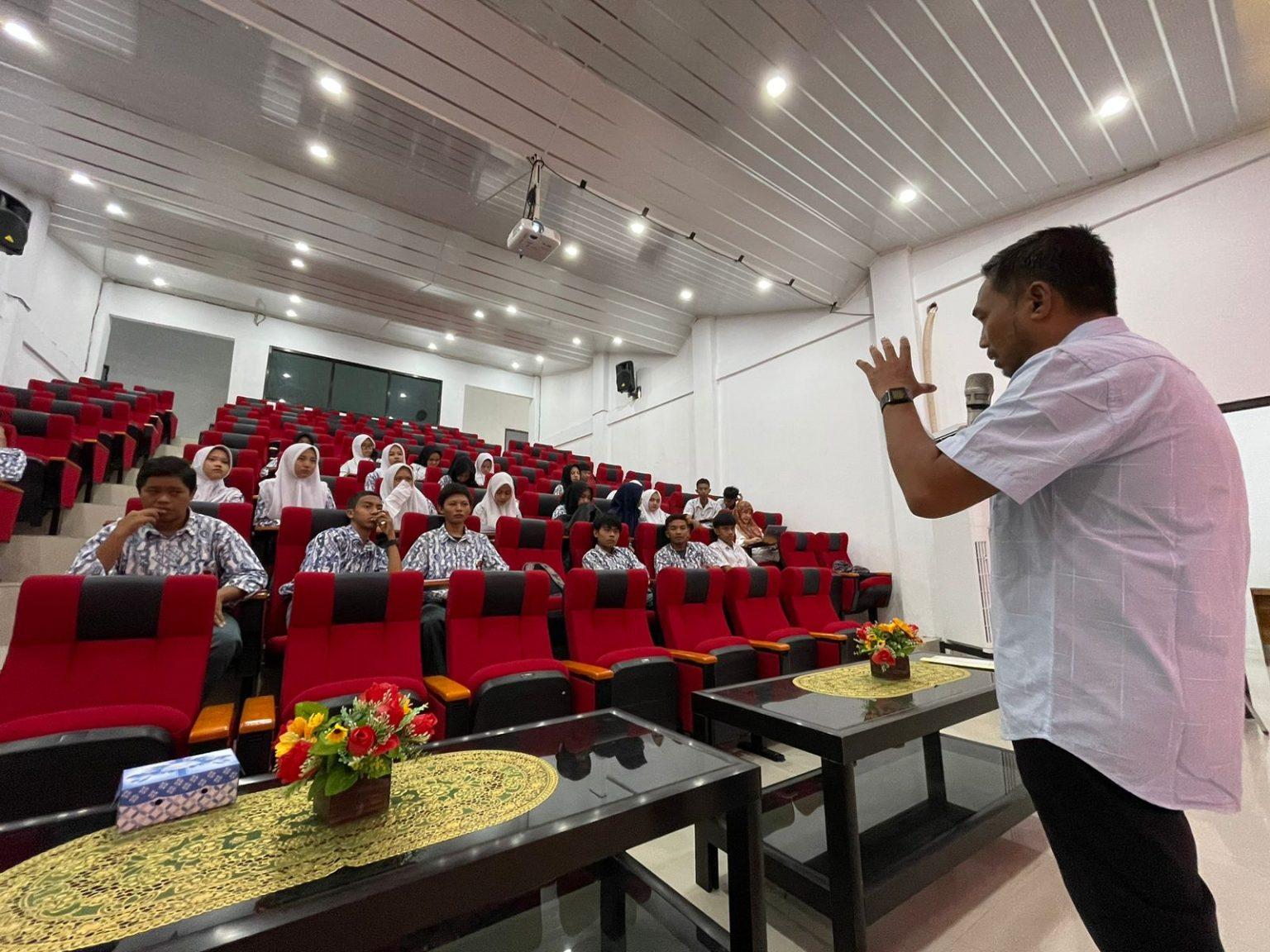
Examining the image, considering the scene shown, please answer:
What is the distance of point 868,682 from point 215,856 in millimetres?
1851

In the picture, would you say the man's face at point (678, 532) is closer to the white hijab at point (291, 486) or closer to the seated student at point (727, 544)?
the seated student at point (727, 544)

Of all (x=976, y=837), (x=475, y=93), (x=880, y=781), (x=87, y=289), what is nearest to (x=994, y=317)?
(x=976, y=837)

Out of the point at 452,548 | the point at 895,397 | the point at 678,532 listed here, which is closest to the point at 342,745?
the point at 895,397

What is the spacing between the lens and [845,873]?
3.92ft

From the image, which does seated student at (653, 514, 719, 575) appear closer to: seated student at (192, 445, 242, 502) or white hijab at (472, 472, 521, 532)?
white hijab at (472, 472, 521, 532)

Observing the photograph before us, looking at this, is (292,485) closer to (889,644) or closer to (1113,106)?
(889,644)

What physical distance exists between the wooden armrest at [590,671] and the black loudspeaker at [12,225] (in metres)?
6.78

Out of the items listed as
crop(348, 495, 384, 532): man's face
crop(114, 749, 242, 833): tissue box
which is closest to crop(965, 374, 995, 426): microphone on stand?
crop(114, 749, 242, 833): tissue box

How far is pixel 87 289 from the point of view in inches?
285

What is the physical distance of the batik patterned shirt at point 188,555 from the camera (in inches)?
75.3

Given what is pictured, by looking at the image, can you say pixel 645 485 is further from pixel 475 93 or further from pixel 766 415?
pixel 475 93

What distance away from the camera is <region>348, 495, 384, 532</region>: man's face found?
2.57 m

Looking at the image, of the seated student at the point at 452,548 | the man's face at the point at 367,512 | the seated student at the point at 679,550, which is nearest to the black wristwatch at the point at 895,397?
the seated student at the point at 452,548

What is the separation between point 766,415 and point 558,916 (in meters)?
6.16
